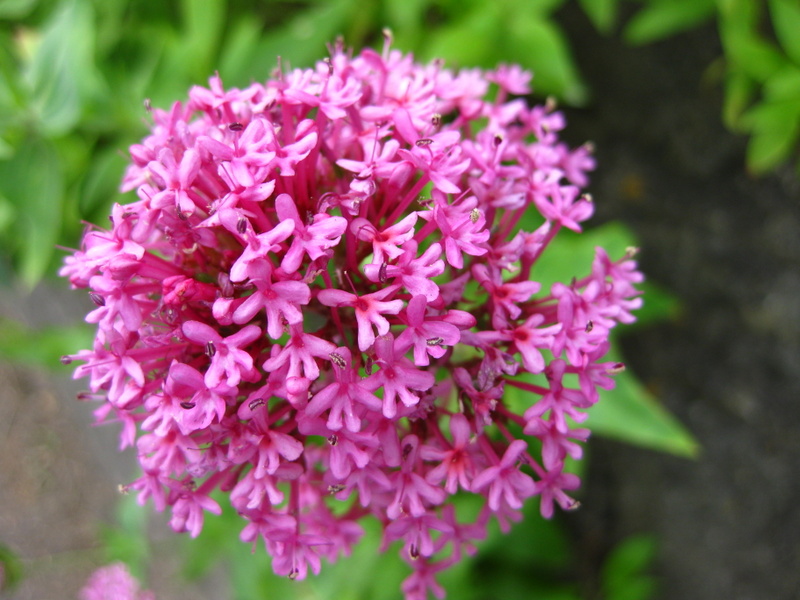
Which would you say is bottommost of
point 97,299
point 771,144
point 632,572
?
point 632,572

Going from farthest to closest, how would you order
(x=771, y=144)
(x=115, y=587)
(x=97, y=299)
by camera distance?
(x=115, y=587), (x=771, y=144), (x=97, y=299)

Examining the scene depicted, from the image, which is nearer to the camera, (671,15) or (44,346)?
(671,15)

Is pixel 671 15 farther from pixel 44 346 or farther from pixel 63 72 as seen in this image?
pixel 44 346

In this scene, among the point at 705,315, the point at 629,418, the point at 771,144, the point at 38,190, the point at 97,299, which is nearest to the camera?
the point at 97,299

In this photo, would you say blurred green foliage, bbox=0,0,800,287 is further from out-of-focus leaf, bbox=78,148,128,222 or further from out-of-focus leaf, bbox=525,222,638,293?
out-of-focus leaf, bbox=525,222,638,293

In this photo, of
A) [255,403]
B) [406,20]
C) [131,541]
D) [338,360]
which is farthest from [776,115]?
[131,541]

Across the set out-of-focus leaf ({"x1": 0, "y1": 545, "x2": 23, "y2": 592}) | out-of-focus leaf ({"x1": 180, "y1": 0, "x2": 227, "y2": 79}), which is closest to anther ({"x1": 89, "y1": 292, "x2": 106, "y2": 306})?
out-of-focus leaf ({"x1": 180, "y1": 0, "x2": 227, "y2": 79})

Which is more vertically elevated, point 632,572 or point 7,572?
point 7,572
